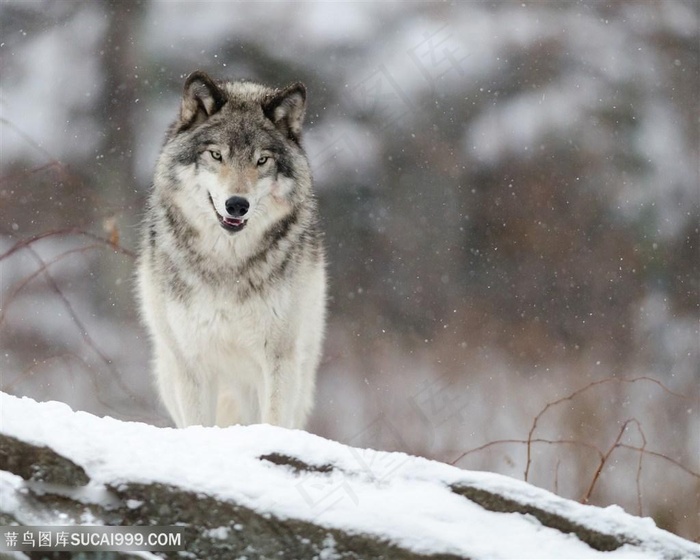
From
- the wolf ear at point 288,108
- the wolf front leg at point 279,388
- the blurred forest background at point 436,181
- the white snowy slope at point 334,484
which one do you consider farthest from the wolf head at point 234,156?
the blurred forest background at point 436,181

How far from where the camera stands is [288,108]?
4598mm

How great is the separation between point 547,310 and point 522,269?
25.9 inches

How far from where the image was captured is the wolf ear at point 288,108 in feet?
15.0

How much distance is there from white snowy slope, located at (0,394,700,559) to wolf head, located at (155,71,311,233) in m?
1.58

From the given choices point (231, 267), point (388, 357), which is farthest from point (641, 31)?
point (231, 267)

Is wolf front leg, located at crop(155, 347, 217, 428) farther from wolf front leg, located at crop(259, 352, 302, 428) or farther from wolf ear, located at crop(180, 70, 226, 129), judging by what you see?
wolf ear, located at crop(180, 70, 226, 129)

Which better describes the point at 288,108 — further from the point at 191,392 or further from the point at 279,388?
the point at 191,392

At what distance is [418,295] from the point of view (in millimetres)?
11133

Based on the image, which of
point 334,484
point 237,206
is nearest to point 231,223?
point 237,206

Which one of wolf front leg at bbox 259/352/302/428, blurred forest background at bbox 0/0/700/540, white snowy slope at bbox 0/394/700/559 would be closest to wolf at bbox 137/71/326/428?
wolf front leg at bbox 259/352/302/428

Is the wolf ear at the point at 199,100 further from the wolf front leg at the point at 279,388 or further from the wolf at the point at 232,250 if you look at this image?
the wolf front leg at the point at 279,388

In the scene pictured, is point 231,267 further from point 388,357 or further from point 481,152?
point 481,152

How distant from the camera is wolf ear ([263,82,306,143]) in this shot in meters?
4.56

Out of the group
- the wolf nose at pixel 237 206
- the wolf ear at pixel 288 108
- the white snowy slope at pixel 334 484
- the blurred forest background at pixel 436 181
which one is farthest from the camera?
the blurred forest background at pixel 436 181
